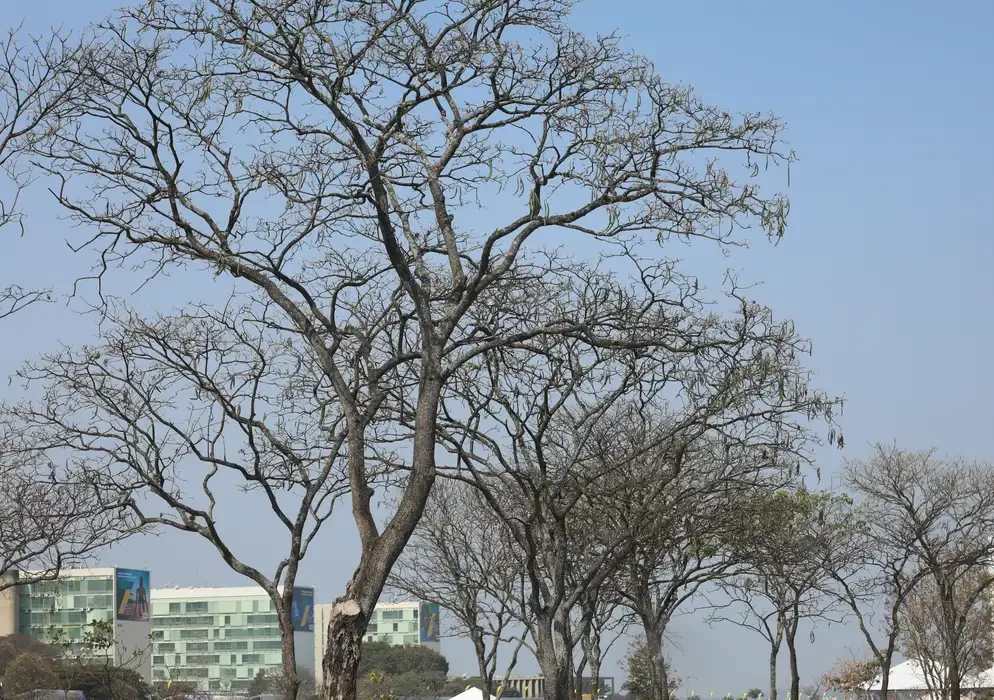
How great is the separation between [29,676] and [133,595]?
6998 centimetres

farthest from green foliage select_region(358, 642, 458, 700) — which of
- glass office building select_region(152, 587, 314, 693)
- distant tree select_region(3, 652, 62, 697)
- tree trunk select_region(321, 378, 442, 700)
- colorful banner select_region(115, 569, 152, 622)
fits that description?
tree trunk select_region(321, 378, 442, 700)

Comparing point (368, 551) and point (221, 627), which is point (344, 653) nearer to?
point (368, 551)

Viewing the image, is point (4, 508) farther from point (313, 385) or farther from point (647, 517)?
point (647, 517)

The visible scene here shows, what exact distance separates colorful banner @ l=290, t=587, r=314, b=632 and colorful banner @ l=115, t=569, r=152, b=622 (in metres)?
21.7

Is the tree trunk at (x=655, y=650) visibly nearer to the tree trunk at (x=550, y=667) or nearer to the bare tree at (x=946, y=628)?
the bare tree at (x=946, y=628)

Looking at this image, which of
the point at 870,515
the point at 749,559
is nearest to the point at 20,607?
the point at 870,515

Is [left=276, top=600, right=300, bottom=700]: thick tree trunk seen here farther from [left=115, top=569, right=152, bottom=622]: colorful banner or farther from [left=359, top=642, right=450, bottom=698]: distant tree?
[left=115, top=569, right=152, bottom=622]: colorful banner

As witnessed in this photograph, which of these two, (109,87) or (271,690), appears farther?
(271,690)

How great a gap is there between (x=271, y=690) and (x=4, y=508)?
78.5 m

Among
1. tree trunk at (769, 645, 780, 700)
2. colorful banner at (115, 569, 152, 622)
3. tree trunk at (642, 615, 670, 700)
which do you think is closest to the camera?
tree trunk at (642, 615, 670, 700)

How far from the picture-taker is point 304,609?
451 ft

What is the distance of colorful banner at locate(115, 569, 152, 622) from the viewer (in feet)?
350

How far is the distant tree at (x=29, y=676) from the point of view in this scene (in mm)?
39875

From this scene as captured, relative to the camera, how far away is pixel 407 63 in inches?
408
